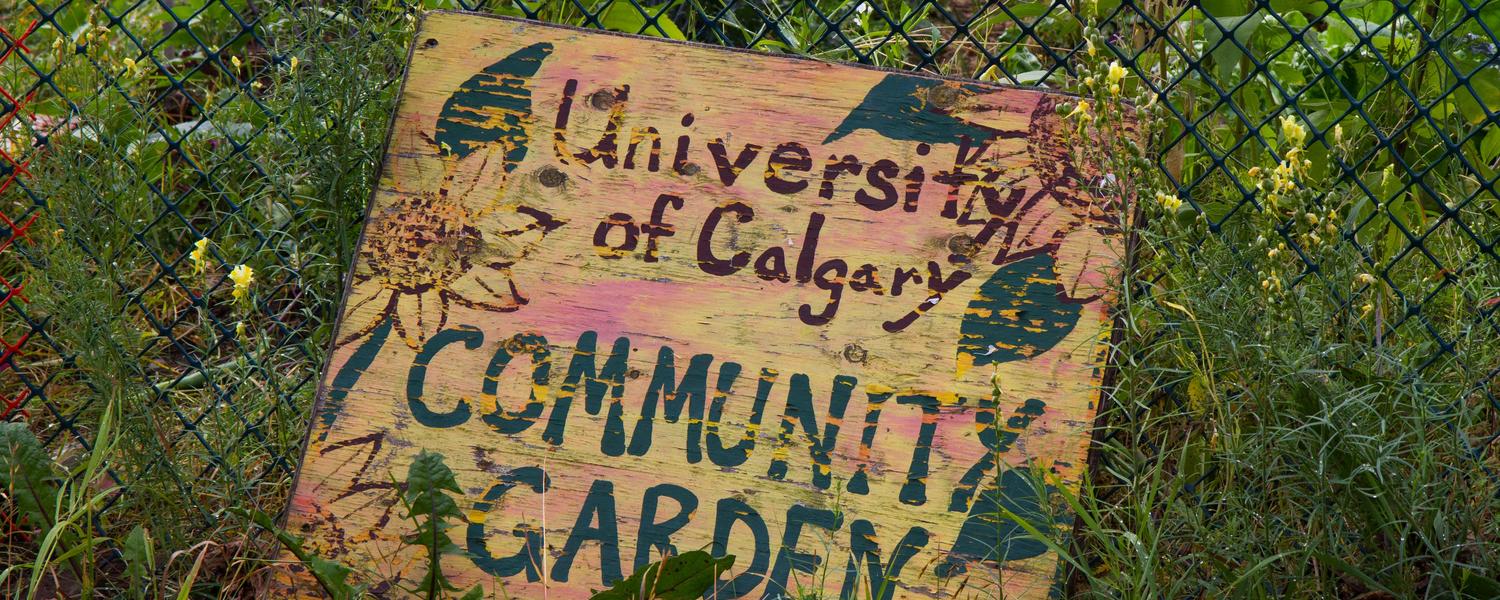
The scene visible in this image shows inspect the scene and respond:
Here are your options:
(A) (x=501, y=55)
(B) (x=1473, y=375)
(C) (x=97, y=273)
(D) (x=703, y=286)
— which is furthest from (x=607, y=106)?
(B) (x=1473, y=375)

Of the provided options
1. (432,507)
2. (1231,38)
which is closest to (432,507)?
(432,507)

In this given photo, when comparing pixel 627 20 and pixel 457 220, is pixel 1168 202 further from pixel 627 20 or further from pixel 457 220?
pixel 627 20

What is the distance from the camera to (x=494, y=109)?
7.91ft

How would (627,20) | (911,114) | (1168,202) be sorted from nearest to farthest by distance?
(1168,202), (911,114), (627,20)

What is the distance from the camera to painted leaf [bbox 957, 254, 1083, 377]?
219 cm

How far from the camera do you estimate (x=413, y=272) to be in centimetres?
236

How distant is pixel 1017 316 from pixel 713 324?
1.84 feet

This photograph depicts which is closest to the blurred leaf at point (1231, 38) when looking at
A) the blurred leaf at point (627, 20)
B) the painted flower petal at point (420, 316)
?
the blurred leaf at point (627, 20)

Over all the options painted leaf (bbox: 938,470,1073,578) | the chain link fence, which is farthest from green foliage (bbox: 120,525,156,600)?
painted leaf (bbox: 938,470,1073,578)

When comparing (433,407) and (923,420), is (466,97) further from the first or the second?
(923,420)

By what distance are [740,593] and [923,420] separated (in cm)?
45

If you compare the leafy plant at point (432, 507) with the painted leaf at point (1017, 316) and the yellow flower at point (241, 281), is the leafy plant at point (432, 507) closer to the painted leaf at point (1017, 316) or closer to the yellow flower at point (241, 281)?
the yellow flower at point (241, 281)

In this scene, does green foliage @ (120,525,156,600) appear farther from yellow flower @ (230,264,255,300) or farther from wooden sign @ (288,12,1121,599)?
yellow flower @ (230,264,255,300)

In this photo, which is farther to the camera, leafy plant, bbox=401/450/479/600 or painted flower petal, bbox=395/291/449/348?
painted flower petal, bbox=395/291/449/348
